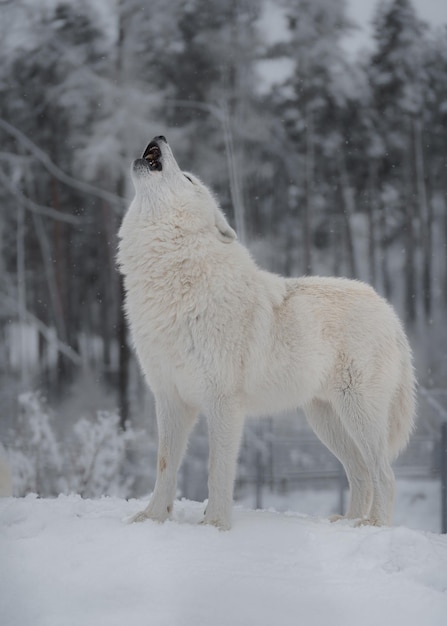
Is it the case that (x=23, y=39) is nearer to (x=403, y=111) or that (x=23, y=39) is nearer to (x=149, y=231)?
(x=403, y=111)

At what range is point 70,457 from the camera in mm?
8398

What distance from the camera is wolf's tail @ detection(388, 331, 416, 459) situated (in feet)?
12.4

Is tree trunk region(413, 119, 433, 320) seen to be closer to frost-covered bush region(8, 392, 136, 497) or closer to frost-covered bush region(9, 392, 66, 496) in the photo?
frost-covered bush region(8, 392, 136, 497)

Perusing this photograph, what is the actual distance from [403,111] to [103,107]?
4851 mm

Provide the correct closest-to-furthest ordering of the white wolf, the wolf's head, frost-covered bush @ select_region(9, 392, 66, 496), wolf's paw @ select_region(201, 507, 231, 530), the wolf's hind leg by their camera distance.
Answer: wolf's paw @ select_region(201, 507, 231, 530)
the white wolf
the wolf's head
the wolf's hind leg
frost-covered bush @ select_region(9, 392, 66, 496)

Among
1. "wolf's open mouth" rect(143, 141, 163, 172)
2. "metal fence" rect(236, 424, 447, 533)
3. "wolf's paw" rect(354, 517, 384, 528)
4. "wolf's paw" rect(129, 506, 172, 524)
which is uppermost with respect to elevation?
"wolf's open mouth" rect(143, 141, 163, 172)

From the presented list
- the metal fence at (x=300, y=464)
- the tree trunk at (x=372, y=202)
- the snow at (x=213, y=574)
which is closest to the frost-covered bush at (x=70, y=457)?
the metal fence at (x=300, y=464)

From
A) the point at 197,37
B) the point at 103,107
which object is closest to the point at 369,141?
the point at 197,37

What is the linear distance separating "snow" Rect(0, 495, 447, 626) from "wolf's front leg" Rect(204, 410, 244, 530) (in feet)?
0.38

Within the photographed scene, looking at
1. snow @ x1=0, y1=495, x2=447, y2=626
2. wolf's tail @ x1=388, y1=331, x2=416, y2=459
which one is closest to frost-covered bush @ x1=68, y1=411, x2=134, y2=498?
wolf's tail @ x1=388, y1=331, x2=416, y2=459

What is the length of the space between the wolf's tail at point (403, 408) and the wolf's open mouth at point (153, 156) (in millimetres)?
1641

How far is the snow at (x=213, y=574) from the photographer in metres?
2.28

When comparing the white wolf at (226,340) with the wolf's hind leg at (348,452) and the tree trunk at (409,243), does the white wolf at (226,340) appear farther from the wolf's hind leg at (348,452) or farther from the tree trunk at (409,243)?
the tree trunk at (409,243)

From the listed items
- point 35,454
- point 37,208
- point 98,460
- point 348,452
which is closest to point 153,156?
point 348,452
